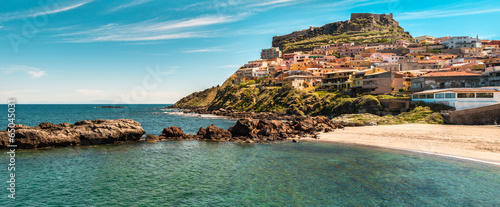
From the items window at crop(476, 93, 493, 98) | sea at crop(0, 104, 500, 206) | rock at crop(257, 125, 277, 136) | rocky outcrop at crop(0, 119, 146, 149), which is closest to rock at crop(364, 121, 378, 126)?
window at crop(476, 93, 493, 98)

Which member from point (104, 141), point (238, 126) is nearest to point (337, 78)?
point (238, 126)

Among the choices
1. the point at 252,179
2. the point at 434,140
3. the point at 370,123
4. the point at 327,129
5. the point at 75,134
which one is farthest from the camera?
the point at 370,123

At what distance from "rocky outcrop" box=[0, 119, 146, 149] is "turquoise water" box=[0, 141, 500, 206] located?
114 inches

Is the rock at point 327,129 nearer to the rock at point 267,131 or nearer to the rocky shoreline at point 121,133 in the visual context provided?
the rocky shoreline at point 121,133

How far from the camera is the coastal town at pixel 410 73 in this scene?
242ft

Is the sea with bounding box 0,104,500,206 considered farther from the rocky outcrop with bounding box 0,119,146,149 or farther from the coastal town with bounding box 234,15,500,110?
the coastal town with bounding box 234,15,500,110

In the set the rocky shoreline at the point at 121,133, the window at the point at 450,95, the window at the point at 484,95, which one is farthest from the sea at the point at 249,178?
the window at the point at 484,95

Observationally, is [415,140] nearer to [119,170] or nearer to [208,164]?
[208,164]

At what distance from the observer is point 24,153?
36719mm

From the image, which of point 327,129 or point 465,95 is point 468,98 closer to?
point 465,95

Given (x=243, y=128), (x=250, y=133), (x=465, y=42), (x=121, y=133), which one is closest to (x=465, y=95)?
(x=250, y=133)

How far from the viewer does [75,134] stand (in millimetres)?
43469

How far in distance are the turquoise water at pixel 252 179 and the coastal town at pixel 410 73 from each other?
149 ft

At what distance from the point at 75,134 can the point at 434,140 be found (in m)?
54.8
